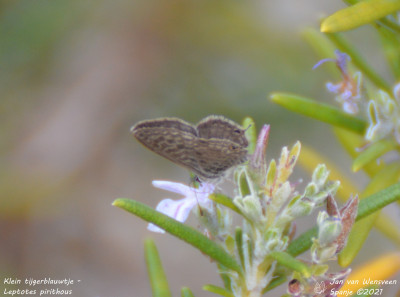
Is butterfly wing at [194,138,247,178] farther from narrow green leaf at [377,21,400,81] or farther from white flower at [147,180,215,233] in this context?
narrow green leaf at [377,21,400,81]

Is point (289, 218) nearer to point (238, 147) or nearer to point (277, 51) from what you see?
point (238, 147)

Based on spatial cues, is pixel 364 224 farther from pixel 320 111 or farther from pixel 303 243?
pixel 320 111

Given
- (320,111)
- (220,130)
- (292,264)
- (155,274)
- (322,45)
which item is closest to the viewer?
(292,264)

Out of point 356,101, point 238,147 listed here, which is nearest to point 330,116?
point 356,101

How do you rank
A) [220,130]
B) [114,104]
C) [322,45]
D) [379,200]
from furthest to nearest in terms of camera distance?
[114,104] → [322,45] → [220,130] → [379,200]

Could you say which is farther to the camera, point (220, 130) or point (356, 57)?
point (356, 57)

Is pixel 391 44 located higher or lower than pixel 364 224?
higher

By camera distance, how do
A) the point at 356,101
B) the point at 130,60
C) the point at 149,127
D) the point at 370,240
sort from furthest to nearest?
the point at 130,60
the point at 370,240
the point at 356,101
the point at 149,127

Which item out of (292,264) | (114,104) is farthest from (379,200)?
(114,104)
